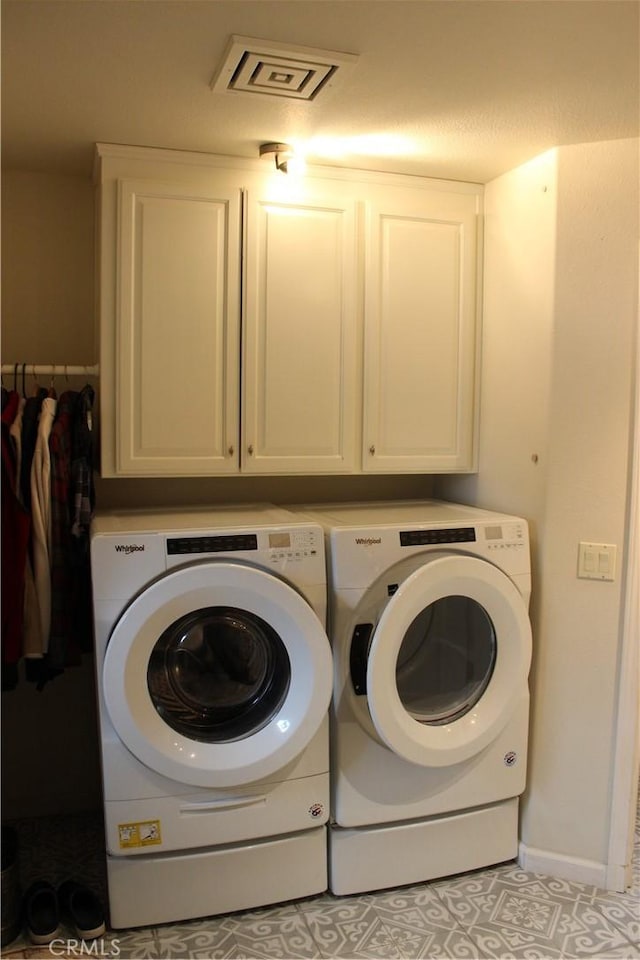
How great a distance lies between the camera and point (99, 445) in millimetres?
2568

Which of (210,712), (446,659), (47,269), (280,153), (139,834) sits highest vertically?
(280,153)

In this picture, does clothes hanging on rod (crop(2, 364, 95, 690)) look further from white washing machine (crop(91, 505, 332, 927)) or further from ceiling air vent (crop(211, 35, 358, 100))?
ceiling air vent (crop(211, 35, 358, 100))

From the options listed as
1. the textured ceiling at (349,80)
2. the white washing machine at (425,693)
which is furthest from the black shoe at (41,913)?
the textured ceiling at (349,80)

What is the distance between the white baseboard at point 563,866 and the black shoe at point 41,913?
1441mm

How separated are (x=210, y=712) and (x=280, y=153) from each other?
5.65 feet

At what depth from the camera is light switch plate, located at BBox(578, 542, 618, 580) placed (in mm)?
2369

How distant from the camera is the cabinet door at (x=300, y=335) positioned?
257cm

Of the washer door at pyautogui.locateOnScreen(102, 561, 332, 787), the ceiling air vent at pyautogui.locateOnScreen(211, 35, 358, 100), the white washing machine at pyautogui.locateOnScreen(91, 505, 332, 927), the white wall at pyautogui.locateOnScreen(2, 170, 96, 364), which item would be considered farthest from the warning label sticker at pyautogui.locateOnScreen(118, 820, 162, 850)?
the ceiling air vent at pyautogui.locateOnScreen(211, 35, 358, 100)

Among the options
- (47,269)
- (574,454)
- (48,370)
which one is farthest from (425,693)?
(47,269)

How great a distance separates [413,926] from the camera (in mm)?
2189

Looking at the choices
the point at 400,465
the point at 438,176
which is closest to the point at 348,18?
the point at 438,176

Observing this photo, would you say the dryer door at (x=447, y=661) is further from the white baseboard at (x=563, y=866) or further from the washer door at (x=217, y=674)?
the white baseboard at (x=563, y=866)

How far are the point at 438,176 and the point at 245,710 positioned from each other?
6.24 feet

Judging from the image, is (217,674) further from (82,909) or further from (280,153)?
(280,153)
